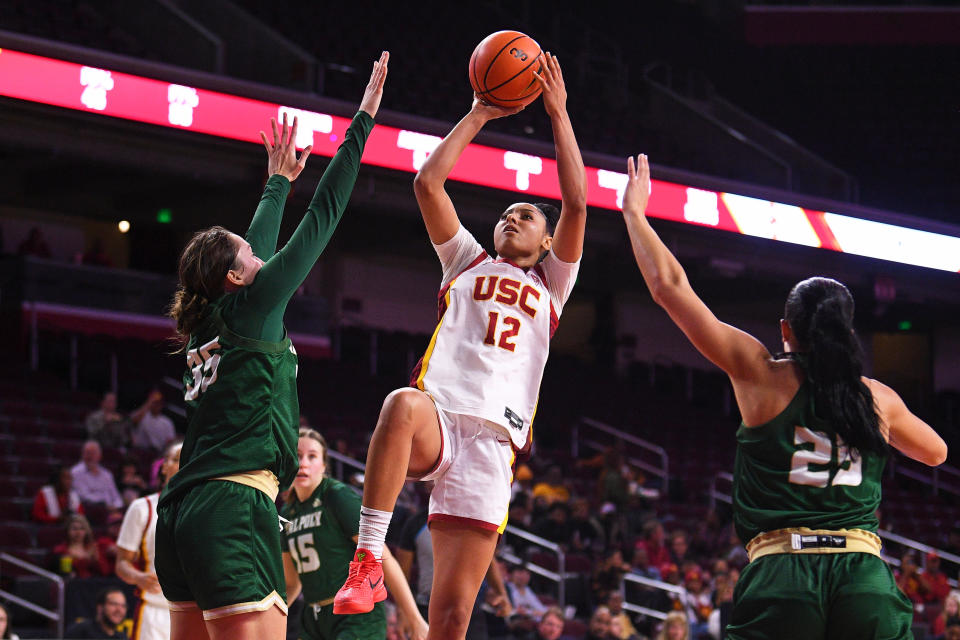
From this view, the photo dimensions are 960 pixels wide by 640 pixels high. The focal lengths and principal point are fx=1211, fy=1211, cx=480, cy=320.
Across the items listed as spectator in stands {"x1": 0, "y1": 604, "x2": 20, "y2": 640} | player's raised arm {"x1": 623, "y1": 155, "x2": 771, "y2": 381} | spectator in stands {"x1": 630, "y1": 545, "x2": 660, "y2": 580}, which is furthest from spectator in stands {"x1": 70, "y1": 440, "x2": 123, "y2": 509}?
player's raised arm {"x1": 623, "y1": 155, "x2": 771, "y2": 381}

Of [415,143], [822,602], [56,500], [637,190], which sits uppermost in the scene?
[415,143]

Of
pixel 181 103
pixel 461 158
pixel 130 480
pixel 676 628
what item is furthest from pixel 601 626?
pixel 181 103

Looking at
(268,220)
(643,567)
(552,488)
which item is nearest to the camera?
(268,220)

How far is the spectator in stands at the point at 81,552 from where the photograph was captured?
9.51 meters

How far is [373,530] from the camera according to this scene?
4199 mm

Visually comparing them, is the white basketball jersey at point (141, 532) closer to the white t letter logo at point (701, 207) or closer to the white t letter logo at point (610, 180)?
the white t letter logo at point (610, 180)

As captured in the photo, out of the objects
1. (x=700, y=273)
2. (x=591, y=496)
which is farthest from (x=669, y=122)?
(x=591, y=496)

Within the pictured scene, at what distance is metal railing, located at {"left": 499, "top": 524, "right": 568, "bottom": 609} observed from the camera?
11.5m

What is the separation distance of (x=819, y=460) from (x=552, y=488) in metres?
10.8

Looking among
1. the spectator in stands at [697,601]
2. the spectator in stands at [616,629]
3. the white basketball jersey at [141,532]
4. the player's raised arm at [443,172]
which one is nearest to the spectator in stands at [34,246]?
the spectator in stands at [697,601]

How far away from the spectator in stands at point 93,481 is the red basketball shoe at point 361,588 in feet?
23.4

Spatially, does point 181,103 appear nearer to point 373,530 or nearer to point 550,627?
point 550,627

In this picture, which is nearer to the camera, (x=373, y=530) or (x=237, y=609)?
(x=237, y=609)

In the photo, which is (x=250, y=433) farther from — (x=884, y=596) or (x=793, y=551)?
(x=884, y=596)
